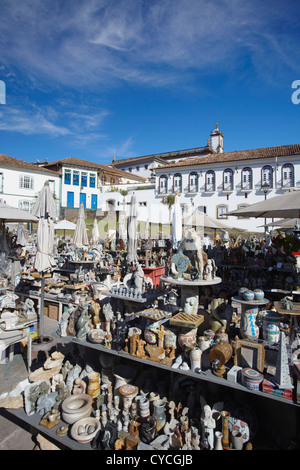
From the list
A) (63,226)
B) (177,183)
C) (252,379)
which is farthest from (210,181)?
(252,379)

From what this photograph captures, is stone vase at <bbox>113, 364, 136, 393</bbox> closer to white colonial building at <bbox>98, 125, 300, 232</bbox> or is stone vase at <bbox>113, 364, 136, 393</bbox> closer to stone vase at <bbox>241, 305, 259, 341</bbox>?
stone vase at <bbox>241, 305, 259, 341</bbox>

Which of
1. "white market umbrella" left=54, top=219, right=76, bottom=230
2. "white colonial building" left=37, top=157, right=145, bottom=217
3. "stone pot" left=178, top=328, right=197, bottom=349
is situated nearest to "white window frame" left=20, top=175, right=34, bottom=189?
"white colonial building" left=37, top=157, right=145, bottom=217

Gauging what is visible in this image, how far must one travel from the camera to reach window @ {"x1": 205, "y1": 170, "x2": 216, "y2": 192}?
28.2m

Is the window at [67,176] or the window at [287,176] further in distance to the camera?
the window at [67,176]

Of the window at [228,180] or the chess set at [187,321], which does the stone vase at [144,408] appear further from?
the window at [228,180]

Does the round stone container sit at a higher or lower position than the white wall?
lower

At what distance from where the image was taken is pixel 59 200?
103 feet

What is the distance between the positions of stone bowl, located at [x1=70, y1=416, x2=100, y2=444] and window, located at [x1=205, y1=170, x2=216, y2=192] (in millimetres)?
26793

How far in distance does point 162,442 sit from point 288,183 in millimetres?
25937

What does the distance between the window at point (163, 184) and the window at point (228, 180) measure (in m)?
6.62

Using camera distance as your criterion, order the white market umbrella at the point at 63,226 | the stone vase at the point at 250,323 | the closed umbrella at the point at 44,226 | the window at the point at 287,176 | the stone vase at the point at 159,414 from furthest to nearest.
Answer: the window at the point at 287,176 < the white market umbrella at the point at 63,226 < the closed umbrella at the point at 44,226 < the stone vase at the point at 250,323 < the stone vase at the point at 159,414

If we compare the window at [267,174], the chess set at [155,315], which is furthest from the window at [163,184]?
the chess set at [155,315]

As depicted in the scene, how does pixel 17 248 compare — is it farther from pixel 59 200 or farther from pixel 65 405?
pixel 59 200

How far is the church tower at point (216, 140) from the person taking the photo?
40.0 m
